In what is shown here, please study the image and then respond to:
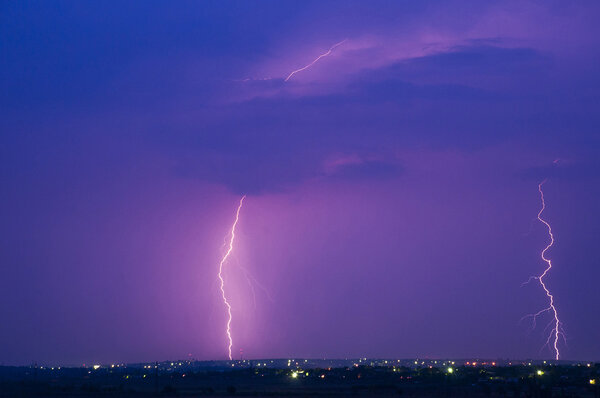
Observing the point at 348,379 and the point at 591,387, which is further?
the point at 348,379

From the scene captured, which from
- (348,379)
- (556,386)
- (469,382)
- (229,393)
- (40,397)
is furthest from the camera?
Result: (348,379)

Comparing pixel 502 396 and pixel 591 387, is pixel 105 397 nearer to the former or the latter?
pixel 502 396

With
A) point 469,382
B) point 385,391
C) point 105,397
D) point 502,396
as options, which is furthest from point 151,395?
point 469,382

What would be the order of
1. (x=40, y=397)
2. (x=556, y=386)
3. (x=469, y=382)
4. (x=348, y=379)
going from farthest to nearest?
(x=348, y=379) < (x=469, y=382) < (x=556, y=386) < (x=40, y=397)

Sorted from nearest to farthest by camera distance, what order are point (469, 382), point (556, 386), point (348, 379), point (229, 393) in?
point (229, 393)
point (556, 386)
point (469, 382)
point (348, 379)

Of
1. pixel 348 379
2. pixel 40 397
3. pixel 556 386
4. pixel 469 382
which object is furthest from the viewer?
pixel 348 379

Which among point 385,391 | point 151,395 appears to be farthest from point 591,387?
point 151,395

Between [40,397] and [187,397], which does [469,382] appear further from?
[40,397]

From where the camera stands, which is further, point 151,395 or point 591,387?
point 591,387

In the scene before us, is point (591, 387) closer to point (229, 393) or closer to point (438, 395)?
point (438, 395)
